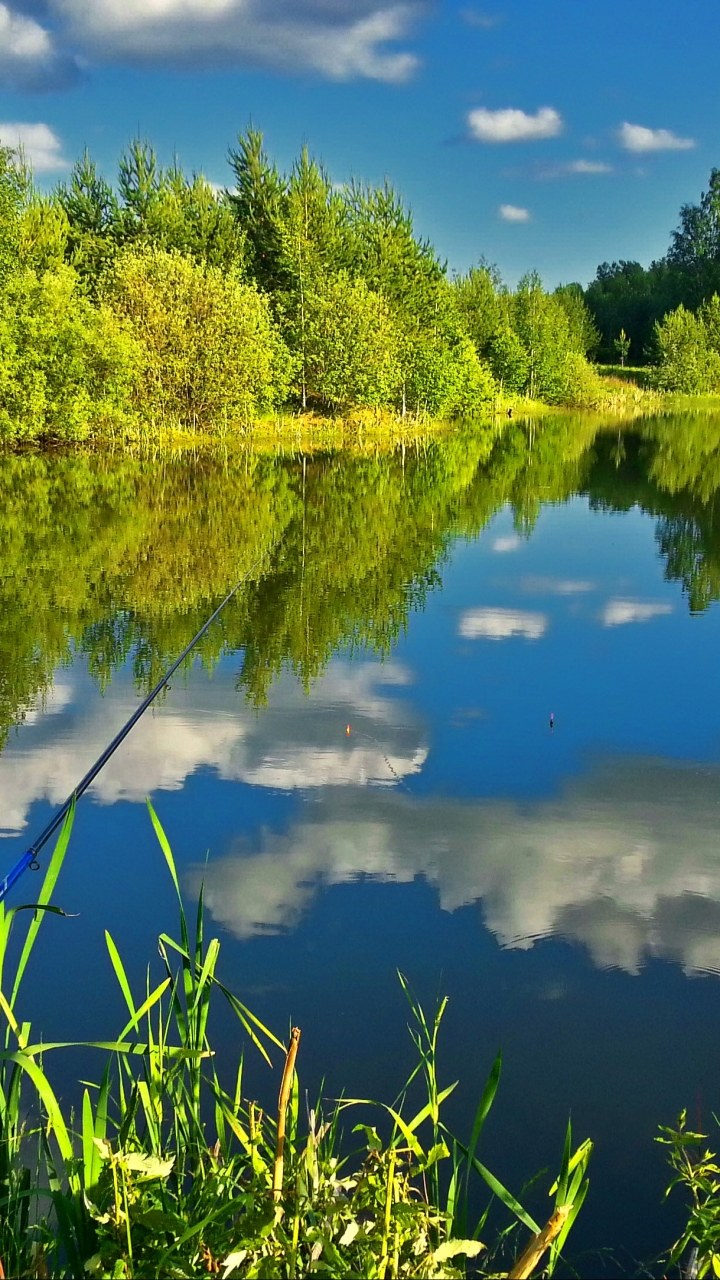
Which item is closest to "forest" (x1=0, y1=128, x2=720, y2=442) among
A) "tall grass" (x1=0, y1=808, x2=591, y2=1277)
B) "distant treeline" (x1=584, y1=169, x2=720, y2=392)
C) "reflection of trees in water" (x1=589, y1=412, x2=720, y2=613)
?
"reflection of trees in water" (x1=589, y1=412, x2=720, y2=613)

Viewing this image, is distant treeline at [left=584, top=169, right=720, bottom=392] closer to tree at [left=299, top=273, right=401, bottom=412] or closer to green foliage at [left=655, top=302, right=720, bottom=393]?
green foliage at [left=655, top=302, right=720, bottom=393]

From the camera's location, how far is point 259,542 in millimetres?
15945

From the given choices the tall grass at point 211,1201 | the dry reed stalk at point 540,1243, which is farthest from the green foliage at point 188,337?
the dry reed stalk at point 540,1243

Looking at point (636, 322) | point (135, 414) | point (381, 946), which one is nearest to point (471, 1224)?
point (381, 946)

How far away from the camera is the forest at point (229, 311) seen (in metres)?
→ 29.6

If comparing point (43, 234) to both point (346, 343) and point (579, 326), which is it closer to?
point (346, 343)

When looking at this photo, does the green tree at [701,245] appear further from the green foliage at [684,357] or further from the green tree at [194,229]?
the green tree at [194,229]

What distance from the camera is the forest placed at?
2959cm

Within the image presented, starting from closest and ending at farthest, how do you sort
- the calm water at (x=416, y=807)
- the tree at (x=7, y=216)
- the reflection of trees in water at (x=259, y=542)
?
1. the calm water at (x=416, y=807)
2. the reflection of trees in water at (x=259, y=542)
3. the tree at (x=7, y=216)

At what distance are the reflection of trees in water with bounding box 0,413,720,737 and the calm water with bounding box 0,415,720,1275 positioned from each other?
8cm

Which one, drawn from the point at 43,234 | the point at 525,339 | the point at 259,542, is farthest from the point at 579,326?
the point at 259,542

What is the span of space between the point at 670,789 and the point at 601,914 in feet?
5.78

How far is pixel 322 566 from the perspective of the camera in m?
14.0

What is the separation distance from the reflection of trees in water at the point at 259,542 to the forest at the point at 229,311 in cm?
319
